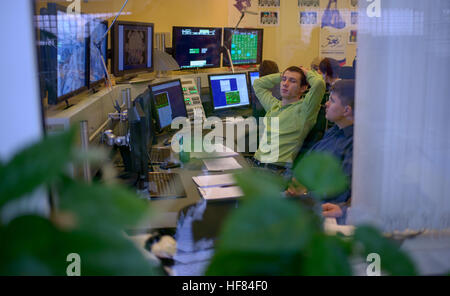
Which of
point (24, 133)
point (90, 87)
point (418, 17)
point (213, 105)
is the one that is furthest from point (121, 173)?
point (213, 105)

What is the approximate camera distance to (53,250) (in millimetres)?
473

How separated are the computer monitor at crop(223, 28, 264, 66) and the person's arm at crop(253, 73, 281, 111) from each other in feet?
2.57

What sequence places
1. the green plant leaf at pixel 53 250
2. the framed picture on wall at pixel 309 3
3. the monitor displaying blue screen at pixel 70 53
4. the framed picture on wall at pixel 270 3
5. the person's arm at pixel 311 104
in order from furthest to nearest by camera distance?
the framed picture on wall at pixel 270 3
the framed picture on wall at pixel 309 3
the person's arm at pixel 311 104
the monitor displaying blue screen at pixel 70 53
the green plant leaf at pixel 53 250

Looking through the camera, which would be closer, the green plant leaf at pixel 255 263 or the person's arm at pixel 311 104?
the green plant leaf at pixel 255 263

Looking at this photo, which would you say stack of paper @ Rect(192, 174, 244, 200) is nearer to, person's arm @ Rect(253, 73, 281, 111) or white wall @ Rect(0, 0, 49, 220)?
white wall @ Rect(0, 0, 49, 220)

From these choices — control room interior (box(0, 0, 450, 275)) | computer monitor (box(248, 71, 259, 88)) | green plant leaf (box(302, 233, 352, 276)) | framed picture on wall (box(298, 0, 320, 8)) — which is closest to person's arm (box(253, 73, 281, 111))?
computer monitor (box(248, 71, 259, 88))

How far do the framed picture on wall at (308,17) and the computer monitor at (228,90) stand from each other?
3.74 feet

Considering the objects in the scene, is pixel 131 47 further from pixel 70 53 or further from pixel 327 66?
pixel 327 66

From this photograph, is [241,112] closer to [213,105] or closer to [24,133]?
[213,105]

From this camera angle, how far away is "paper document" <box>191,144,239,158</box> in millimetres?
2680

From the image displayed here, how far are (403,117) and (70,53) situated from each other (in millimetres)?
1274

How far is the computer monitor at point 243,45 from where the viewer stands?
4.29 m

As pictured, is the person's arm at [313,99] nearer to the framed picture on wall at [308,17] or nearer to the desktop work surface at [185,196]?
the desktop work surface at [185,196]

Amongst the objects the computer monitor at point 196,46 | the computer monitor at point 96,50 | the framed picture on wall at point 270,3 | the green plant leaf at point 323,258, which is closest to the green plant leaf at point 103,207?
the green plant leaf at point 323,258
